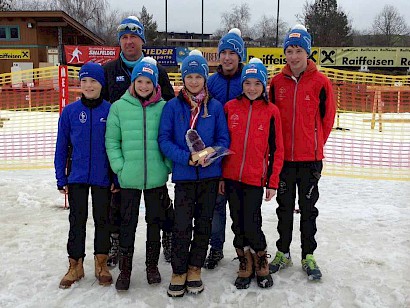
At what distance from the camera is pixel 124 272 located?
3508mm

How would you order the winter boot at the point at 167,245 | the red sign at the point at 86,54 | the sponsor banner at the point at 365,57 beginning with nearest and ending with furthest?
1. the winter boot at the point at 167,245
2. the red sign at the point at 86,54
3. the sponsor banner at the point at 365,57

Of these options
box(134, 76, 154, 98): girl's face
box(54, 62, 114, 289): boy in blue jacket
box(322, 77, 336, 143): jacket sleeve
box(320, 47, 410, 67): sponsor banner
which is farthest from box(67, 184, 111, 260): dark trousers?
box(320, 47, 410, 67): sponsor banner

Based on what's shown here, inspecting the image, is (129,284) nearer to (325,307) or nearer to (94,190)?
(94,190)

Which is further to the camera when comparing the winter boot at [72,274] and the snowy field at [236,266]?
the winter boot at [72,274]

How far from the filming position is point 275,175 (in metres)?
3.39

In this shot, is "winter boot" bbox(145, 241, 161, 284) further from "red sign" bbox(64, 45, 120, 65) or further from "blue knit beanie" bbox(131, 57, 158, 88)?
"red sign" bbox(64, 45, 120, 65)

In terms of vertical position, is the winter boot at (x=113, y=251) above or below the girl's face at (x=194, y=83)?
below

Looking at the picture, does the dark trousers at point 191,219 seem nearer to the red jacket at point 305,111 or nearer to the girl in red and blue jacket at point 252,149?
the girl in red and blue jacket at point 252,149

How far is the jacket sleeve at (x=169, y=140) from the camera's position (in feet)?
10.4

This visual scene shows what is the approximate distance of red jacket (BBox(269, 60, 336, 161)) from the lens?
3.53 meters

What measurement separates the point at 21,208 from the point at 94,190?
2636 millimetres

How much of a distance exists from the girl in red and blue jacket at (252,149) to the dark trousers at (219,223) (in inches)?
16.6

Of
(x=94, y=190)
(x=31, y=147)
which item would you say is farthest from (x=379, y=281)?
(x=31, y=147)

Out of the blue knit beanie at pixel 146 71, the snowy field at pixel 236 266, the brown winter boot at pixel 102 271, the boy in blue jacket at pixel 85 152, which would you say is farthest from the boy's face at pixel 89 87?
the snowy field at pixel 236 266
